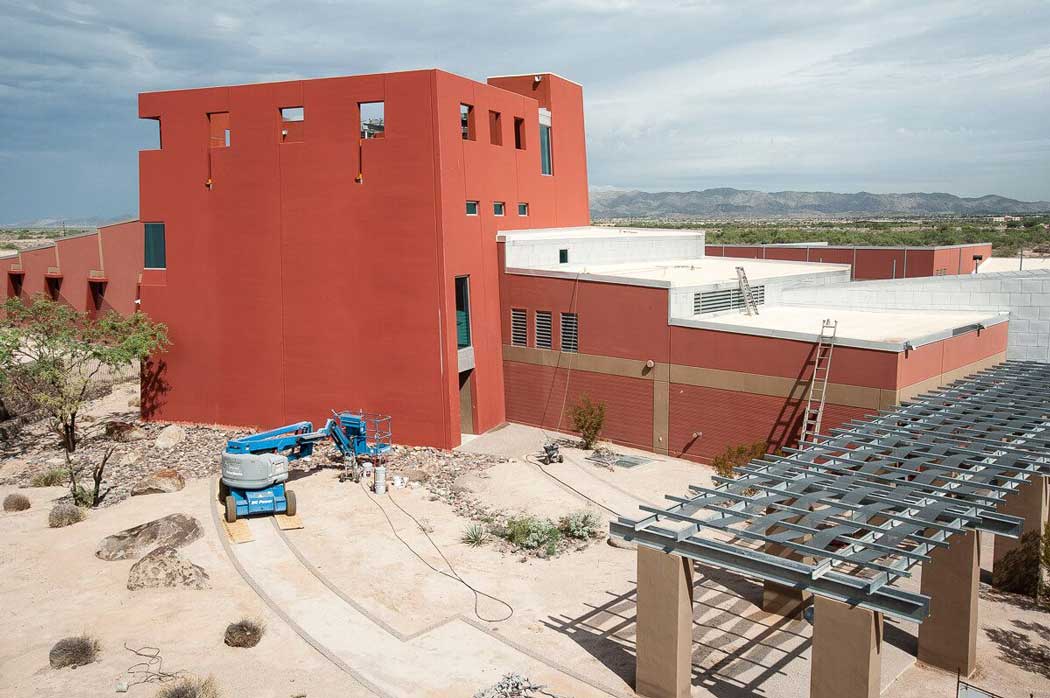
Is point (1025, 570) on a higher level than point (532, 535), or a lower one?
higher

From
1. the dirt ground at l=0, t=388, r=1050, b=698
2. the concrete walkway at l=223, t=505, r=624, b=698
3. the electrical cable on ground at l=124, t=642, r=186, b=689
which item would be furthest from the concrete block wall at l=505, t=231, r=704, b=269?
the electrical cable on ground at l=124, t=642, r=186, b=689

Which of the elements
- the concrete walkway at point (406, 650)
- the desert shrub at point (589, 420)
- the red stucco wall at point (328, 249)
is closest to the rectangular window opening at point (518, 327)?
the red stucco wall at point (328, 249)

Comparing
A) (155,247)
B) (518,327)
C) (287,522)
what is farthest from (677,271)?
(155,247)

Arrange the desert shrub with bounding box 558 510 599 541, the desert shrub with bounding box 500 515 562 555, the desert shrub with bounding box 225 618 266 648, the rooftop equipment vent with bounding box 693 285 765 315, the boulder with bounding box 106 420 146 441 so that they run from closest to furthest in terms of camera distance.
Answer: the desert shrub with bounding box 225 618 266 648 → the desert shrub with bounding box 500 515 562 555 → the desert shrub with bounding box 558 510 599 541 → the rooftop equipment vent with bounding box 693 285 765 315 → the boulder with bounding box 106 420 146 441

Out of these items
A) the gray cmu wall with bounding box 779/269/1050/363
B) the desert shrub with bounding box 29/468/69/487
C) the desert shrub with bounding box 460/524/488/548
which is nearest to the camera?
the desert shrub with bounding box 460/524/488/548

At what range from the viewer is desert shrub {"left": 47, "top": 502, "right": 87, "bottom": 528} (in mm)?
20000

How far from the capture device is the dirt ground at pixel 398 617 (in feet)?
42.2

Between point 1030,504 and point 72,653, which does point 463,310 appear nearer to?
point 72,653

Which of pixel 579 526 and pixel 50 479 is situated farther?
pixel 50 479

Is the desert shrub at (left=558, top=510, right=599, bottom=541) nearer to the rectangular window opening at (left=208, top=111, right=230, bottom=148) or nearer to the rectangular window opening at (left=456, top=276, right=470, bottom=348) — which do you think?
the rectangular window opening at (left=456, top=276, right=470, bottom=348)

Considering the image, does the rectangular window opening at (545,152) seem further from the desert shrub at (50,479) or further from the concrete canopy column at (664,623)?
the concrete canopy column at (664,623)

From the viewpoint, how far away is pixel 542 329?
92.0ft

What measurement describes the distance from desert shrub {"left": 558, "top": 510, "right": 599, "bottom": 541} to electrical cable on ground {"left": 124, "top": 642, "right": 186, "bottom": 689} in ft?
29.2

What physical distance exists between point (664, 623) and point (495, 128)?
71.6ft
